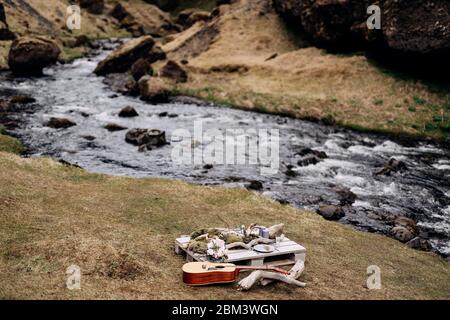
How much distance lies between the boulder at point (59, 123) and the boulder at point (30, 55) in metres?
21.6

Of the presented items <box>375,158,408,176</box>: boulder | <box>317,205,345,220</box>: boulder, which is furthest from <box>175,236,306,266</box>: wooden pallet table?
<box>375,158,408,176</box>: boulder

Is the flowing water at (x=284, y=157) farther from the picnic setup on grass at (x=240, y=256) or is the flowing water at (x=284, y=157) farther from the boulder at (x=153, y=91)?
the picnic setup on grass at (x=240, y=256)

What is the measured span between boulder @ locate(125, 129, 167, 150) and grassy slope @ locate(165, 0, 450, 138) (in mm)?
15575

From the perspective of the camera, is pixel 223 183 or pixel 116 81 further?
pixel 116 81

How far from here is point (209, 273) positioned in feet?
46.5

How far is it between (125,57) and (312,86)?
2677 cm

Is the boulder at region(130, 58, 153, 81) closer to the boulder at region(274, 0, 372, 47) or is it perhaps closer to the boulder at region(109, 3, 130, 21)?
the boulder at region(274, 0, 372, 47)

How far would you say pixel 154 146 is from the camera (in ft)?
120

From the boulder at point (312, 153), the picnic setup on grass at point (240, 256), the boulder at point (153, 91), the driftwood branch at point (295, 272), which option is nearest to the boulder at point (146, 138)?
the boulder at point (312, 153)

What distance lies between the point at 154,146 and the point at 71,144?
6.13 meters

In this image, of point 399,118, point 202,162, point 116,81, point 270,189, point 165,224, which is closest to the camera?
point 165,224

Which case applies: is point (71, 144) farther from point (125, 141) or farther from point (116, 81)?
point (116, 81)

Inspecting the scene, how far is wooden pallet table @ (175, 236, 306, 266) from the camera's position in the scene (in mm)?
15422

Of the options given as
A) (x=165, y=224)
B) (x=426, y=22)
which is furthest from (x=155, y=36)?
(x=165, y=224)
